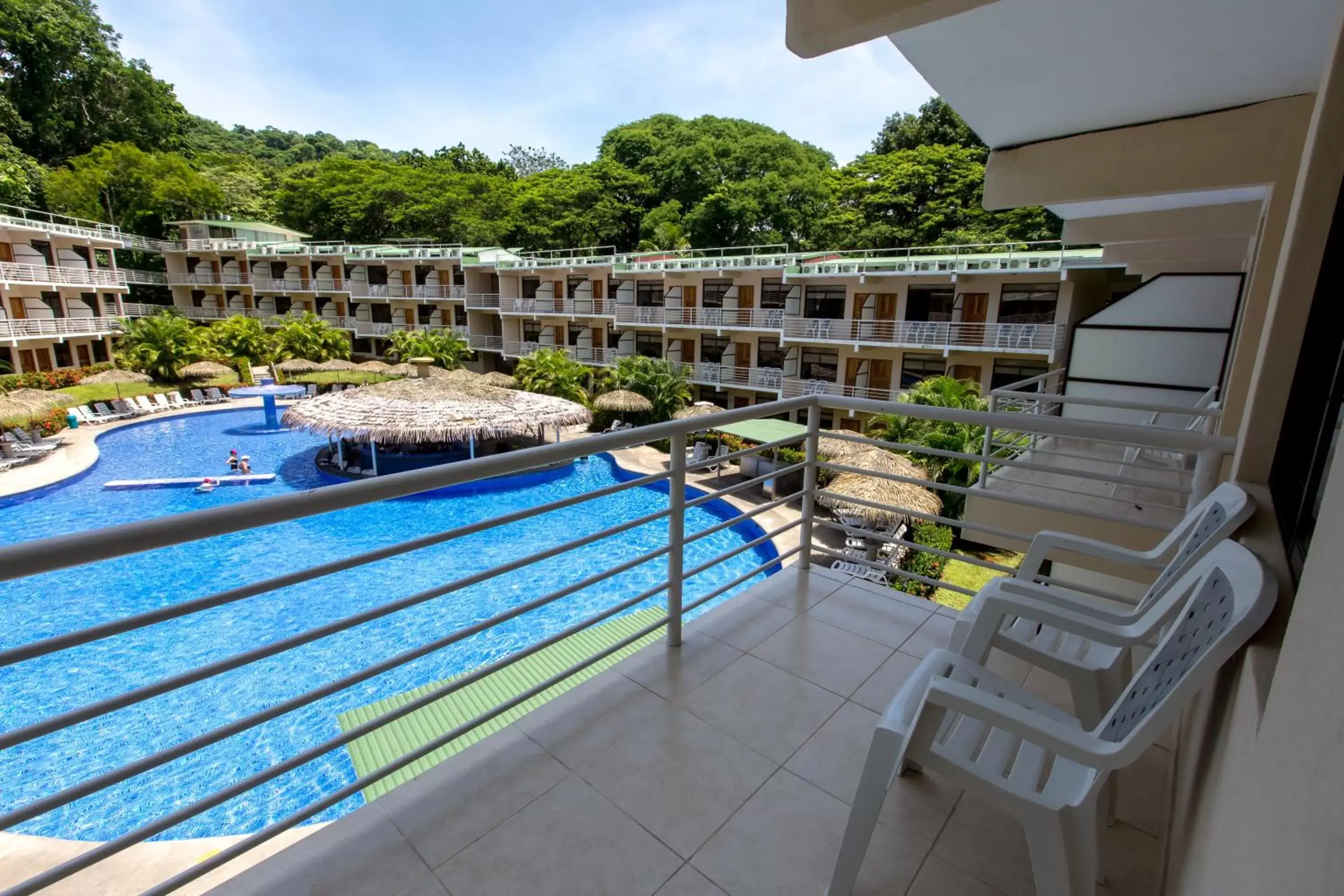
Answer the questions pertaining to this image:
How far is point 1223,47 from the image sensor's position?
1.96 meters

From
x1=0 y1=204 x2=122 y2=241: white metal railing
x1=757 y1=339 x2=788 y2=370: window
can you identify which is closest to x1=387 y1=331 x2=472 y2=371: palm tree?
x1=0 y1=204 x2=122 y2=241: white metal railing

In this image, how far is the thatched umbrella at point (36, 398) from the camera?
47.6 ft

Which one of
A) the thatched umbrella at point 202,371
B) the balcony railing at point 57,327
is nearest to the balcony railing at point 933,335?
the thatched umbrella at point 202,371

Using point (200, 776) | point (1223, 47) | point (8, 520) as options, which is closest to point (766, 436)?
point (200, 776)

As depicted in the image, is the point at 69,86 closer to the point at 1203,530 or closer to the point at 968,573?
the point at 968,573

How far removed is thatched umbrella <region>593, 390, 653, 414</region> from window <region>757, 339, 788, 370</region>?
15.5ft

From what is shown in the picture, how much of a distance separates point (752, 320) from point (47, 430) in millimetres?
18571

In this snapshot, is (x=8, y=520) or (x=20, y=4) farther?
(x=20, y=4)

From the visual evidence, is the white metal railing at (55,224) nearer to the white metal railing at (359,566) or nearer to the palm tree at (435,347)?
the palm tree at (435,347)

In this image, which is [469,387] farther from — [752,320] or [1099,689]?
[1099,689]

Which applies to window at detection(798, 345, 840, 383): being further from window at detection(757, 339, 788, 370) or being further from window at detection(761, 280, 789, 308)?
window at detection(761, 280, 789, 308)

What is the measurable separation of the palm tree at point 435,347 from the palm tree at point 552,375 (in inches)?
186

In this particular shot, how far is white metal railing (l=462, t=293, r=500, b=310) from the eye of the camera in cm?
2605

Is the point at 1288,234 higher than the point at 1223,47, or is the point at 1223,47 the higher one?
the point at 1223,47
